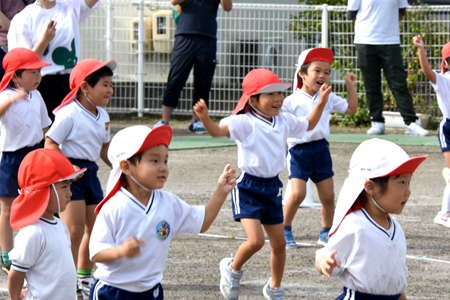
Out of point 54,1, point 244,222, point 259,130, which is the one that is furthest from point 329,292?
point 54,1

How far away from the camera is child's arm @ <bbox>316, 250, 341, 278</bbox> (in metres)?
2.97

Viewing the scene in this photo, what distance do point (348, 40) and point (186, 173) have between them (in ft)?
15.3

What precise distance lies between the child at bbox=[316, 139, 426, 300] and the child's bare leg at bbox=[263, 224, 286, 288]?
1.26 meters

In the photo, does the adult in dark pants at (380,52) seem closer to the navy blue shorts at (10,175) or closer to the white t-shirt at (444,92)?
the white t-shirt at (444,92)

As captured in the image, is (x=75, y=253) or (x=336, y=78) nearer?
(x=75, y=253)

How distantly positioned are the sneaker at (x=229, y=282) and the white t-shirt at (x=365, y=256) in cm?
137

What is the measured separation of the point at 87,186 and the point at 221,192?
1.50 m

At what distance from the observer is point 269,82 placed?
4.72 metres

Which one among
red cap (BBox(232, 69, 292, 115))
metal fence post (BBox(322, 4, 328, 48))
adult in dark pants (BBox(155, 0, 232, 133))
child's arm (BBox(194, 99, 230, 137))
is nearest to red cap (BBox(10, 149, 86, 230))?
child's arm (BBox(194, 99, 230, 137))

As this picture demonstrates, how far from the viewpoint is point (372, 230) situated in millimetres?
3139

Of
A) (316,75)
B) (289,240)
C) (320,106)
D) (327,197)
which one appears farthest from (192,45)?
(320,106)

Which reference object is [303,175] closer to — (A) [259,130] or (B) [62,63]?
(A) [259,130]

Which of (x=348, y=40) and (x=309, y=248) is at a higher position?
(x=348, y=40)

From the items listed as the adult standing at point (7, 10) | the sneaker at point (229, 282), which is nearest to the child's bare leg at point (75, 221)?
the sneaker at point (229, 282)
